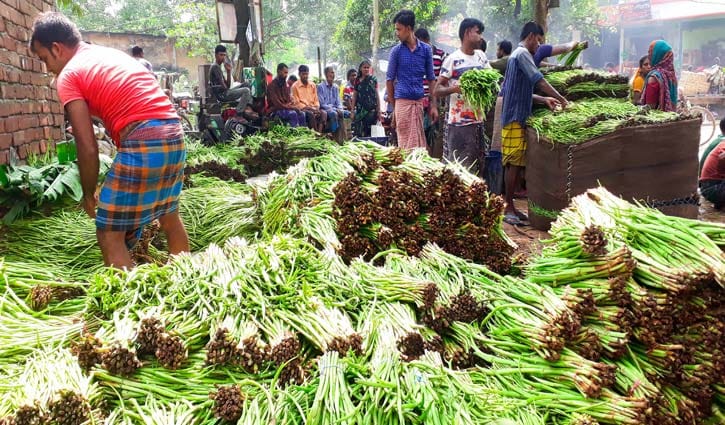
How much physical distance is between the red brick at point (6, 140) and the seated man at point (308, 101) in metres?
7.39

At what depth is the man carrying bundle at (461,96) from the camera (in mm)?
5645

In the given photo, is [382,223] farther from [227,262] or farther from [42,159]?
[42,159]

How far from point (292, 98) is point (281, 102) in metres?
0.80

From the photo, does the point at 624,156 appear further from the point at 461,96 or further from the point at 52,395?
the point at 52,395

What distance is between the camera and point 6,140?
166 inches

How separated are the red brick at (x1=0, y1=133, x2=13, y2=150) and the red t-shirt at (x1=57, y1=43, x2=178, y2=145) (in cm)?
150

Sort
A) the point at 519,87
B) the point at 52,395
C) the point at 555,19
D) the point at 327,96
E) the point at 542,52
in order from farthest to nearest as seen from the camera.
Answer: the point at 555,19
the point at 327,96
the point at 542,52
the point at 519,87
the point at 52,395

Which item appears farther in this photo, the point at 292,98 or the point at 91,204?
the point at 292,98

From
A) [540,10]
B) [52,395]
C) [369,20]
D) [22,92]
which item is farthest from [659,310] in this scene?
[369,20]

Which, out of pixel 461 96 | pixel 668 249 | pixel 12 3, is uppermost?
pixel 12 3

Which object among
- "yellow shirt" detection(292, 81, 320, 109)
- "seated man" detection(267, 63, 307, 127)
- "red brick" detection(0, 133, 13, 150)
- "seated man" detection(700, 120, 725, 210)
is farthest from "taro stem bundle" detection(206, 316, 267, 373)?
"yellow shirt" detection(292, 81, 320, 109)

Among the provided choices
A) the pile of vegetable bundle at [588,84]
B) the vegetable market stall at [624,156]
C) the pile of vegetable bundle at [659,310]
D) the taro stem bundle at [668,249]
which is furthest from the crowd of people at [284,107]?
the pile of vegetable bundle at [659,310]

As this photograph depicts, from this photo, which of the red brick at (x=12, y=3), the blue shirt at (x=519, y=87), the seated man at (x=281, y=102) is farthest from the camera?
the seated man at (x=281, y=102)

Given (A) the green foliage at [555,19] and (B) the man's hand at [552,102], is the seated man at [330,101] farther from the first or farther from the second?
(A) the green foliage at [555,19]
